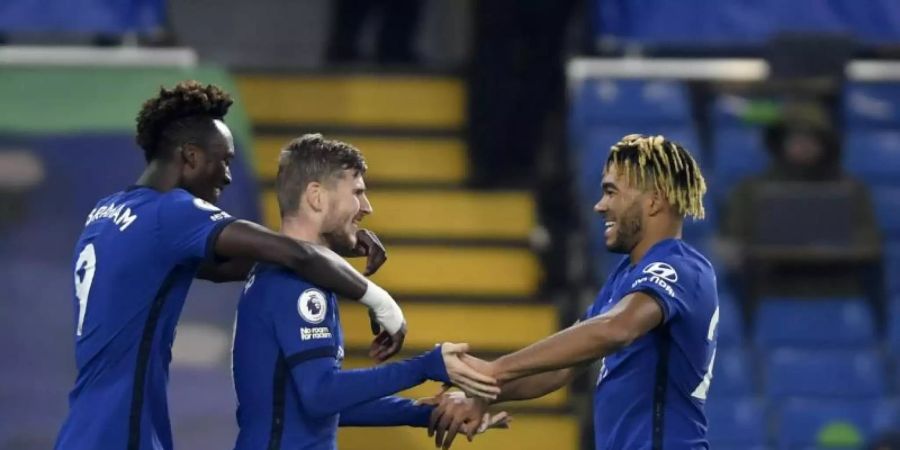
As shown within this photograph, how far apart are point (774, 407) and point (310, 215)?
4.64 metres

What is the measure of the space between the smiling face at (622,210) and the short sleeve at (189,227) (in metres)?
1.03

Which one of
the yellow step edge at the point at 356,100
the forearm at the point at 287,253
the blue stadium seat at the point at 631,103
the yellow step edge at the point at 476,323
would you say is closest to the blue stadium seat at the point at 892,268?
the blue stadium seat at the point at 631,103

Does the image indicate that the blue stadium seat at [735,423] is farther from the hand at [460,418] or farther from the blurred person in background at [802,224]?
the hand at [460,418]

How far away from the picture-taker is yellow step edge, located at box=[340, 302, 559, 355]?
9398 mm

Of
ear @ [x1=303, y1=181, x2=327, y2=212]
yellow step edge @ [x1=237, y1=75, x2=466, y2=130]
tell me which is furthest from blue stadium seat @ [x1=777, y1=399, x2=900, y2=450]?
ear @ [x1=303, y1=181, x2=327, y2=212]

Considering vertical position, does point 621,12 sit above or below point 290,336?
above

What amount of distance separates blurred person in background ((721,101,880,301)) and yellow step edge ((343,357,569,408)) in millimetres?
1108

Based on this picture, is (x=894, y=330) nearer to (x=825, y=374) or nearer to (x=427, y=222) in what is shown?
(x=825, y=374)

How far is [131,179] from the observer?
29.7 ft

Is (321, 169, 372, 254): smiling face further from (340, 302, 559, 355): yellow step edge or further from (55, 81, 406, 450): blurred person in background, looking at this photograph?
(340, 302, 559, 355): yellow step edge

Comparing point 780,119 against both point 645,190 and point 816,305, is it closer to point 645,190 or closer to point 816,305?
point 816,305

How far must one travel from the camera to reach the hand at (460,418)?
5.28 metres

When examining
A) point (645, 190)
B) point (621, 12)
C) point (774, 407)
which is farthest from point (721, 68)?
point (645, 190)

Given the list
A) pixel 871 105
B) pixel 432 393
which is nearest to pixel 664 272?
pixel 432 393
